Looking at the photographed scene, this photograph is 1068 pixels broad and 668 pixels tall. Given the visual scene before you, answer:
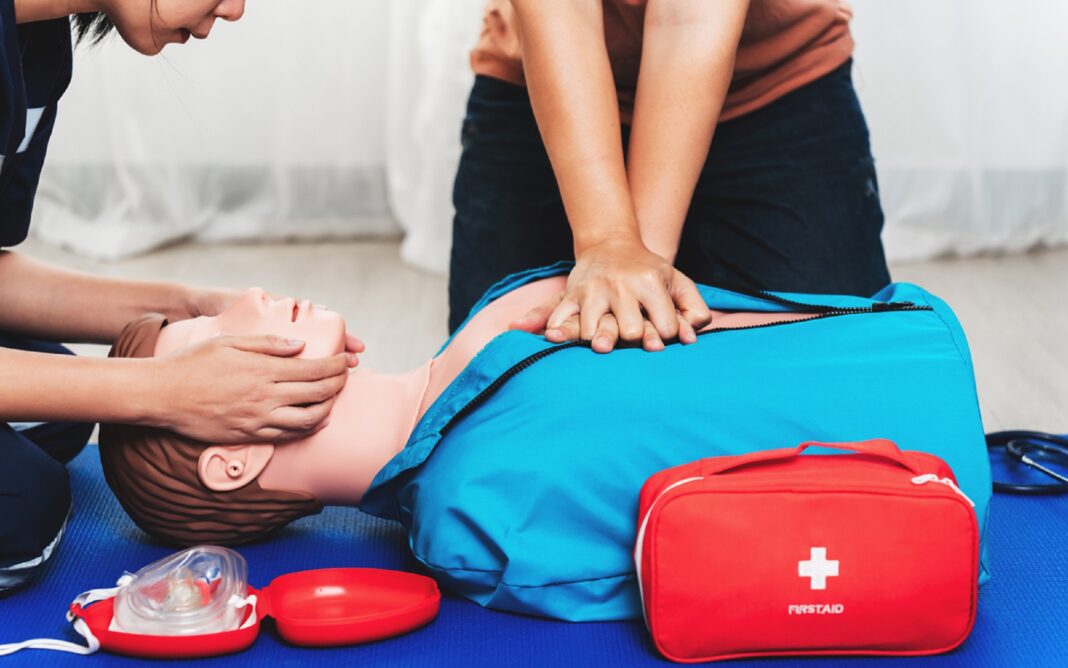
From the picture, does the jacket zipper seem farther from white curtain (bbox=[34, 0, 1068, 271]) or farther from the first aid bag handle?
white curtain (bbox=[34, 0, 1068, 271])

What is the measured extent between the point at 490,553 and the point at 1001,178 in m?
2.22

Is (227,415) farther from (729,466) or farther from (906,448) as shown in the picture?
(906,448)

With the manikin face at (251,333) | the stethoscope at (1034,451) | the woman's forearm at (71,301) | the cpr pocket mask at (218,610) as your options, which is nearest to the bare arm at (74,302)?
the woman's forearm at (71,301)

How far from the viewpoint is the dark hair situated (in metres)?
1.50

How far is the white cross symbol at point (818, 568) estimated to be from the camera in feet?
3.77

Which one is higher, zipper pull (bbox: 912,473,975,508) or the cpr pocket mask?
zipper pull (bbox: 912,473,975,508)

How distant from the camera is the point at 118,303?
1687 millimetres

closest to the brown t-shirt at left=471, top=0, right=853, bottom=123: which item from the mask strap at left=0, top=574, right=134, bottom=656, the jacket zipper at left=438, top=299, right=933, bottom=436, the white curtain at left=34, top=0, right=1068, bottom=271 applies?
the jacket zipper at left=438, top=299, right=933, bottom=436

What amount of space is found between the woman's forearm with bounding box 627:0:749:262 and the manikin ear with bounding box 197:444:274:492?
1.76ft

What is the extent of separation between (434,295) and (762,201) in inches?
48.6

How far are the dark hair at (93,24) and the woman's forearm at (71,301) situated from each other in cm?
33

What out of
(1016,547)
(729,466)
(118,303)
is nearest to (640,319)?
(729,466)

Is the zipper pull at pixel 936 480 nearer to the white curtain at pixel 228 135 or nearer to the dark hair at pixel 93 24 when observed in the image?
the dark hair at pixel 93 24

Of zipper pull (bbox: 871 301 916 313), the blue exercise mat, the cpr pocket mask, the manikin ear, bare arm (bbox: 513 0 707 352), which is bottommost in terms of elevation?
the blue exercise mat
